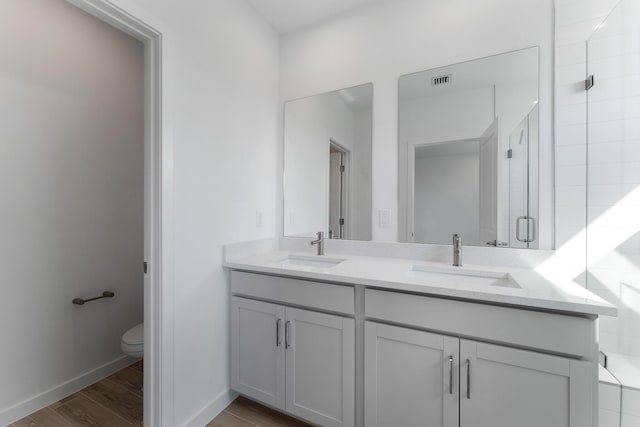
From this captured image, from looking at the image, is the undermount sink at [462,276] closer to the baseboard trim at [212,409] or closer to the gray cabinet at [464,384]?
the gray cabinet at [464,384]

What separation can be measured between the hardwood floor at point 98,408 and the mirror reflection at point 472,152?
201 cm

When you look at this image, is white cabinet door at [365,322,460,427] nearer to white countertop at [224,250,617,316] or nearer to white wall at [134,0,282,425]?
white countertop at [224,250,617,316]

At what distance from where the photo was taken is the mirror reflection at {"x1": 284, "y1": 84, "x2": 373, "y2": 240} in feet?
6.36

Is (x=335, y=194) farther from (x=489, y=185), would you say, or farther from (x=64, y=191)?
(x=64, y=191)

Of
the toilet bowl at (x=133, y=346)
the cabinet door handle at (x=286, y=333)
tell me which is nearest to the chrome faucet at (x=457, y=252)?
the cabinet door handle at (x=286, y=333)

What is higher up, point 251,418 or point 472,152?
point 472,152

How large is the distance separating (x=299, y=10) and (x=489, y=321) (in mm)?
2210

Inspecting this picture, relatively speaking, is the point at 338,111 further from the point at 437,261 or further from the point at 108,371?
the point at 108,371

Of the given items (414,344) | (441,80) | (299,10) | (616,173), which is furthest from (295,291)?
(299,10)

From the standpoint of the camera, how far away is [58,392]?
5.74ft

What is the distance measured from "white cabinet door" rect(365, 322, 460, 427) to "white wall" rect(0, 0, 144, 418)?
1962 mm

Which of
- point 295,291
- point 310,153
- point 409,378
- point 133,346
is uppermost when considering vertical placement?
point 310,153

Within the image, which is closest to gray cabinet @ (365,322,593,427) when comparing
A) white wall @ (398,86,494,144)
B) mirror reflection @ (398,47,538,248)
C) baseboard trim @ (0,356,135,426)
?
mirror reflection @ (398,47,538,248)

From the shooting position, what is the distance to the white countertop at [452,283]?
38.1 inches
